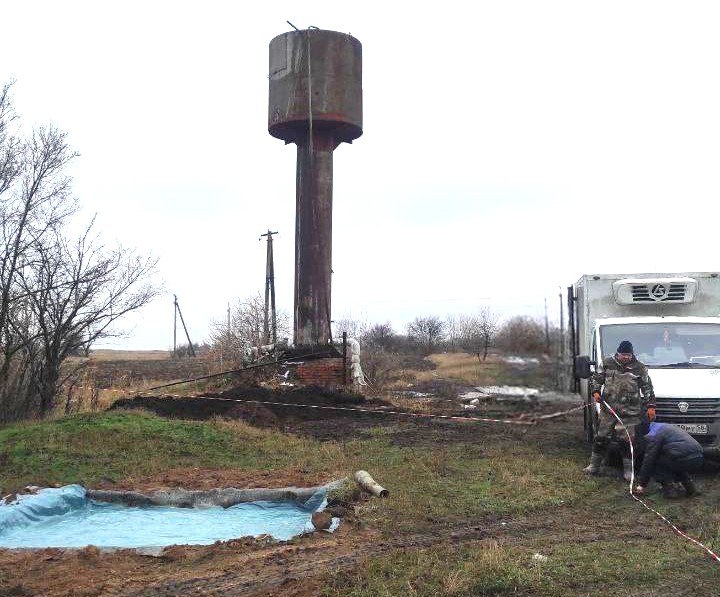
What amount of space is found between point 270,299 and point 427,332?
105 feet

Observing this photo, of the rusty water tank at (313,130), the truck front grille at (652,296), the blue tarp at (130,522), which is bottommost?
the blue tarp at (130,522)

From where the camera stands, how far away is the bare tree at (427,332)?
66300mm

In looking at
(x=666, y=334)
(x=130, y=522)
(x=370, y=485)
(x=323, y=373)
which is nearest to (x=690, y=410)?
(x=666, y=334)

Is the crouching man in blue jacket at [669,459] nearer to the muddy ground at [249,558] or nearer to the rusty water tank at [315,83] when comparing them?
the muddy ground at [249,558]

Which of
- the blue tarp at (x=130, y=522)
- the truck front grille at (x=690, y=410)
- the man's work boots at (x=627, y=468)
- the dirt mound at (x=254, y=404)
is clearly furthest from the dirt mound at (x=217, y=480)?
the dirt mound at (x=254, y=404)

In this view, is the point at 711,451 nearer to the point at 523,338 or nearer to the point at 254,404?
the point at 254,404

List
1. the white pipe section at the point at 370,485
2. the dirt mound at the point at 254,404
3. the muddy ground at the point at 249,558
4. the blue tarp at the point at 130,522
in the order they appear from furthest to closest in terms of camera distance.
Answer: the dirt mound at the point at 254,404, the white pipe section at the point at 370,485, the blue tarp at the point at 130,522, the muddy ground at the point at 249,558

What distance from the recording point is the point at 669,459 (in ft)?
31.2

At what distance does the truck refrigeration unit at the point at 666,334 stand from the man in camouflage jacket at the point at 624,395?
0.61 m

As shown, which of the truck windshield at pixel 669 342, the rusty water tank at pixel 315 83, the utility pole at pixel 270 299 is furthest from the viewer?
the utility pole at pixel 270 299

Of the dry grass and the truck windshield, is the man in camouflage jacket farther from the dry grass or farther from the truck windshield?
the dry grass

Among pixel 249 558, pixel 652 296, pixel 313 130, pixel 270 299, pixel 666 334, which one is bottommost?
pixel 249 558

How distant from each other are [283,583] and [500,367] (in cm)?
2798

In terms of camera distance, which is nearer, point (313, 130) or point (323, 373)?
point (323, 373)
